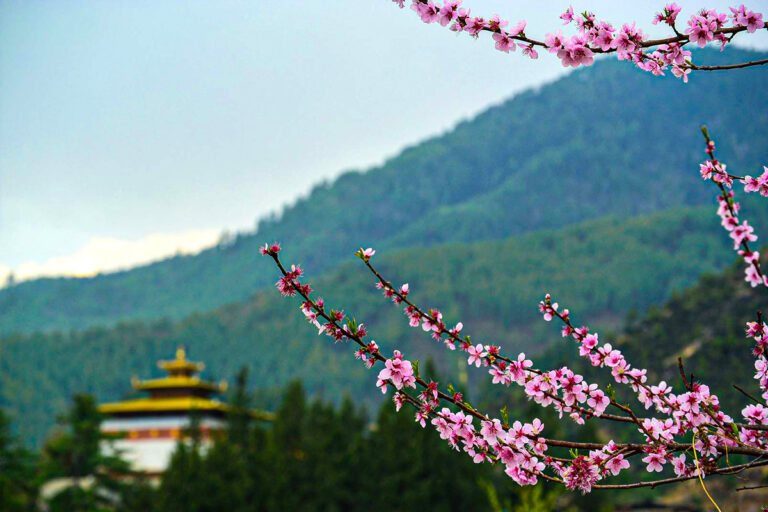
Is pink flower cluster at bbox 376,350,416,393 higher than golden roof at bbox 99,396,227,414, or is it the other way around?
golden roof at bbox 99,396,227,414

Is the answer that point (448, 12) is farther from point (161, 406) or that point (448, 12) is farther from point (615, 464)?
point (161, 406)

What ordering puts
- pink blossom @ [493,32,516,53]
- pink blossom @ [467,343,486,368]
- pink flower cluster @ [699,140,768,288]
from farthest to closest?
pink blossom @ [467,343,486,368] → pink blossom @ [493,32,516,53] → pink flower cluster @ [699,140,768,288]

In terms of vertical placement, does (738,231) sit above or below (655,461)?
above

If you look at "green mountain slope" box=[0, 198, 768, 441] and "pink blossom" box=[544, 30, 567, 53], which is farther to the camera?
"green mountain slope" box=[0, 198, 768, 441]

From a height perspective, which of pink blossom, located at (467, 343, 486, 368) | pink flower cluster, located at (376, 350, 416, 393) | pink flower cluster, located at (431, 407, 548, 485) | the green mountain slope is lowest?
pink flower cluster, located at (431, 407, 548, 485)

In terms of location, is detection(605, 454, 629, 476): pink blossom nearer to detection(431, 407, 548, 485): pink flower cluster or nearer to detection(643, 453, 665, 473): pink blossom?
detection(643, 453, 665, 473): pink blossom

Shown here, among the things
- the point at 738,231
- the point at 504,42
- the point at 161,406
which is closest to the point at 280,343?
the point at 161,406

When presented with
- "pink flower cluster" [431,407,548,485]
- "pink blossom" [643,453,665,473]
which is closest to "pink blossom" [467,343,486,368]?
"pink flower cluster" [431,407,548,485]

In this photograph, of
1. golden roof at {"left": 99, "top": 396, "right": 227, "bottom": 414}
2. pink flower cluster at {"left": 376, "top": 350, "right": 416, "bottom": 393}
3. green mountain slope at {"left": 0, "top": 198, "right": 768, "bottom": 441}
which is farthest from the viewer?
green mountain slope at {"left": 0, "top": 198, "right": 768, "bottom": 441}

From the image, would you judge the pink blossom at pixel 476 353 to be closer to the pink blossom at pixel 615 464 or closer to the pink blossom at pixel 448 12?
the pink blossom at pixel 615 464

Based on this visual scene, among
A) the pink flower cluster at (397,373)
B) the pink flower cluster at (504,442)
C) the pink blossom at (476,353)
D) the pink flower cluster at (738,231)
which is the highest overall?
the pink flower cluster at (738,231)

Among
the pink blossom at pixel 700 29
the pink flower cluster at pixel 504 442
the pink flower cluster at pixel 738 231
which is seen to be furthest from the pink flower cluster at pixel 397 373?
the pink blossom at pixel 700 29

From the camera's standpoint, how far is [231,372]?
179250 millimetres

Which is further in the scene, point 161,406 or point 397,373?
point 161,406
